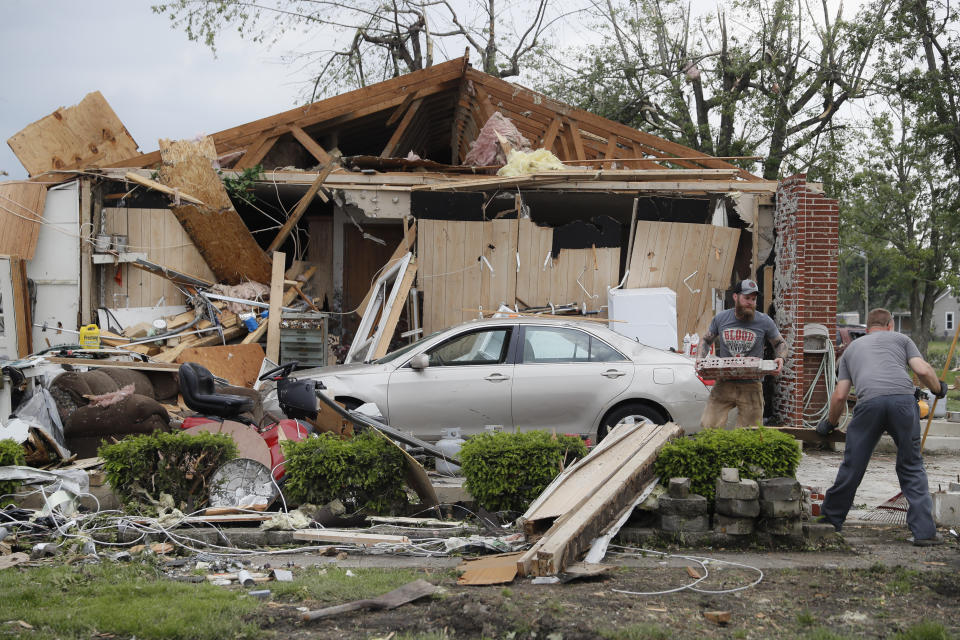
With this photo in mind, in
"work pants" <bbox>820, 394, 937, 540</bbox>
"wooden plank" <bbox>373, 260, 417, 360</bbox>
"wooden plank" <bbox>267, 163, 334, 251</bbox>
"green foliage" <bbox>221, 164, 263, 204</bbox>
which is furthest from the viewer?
"green foliage" <bbox>221, 164, 263, 204</bbox>

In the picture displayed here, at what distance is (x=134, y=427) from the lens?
7727 millimetres

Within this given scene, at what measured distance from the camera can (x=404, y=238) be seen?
11.7m

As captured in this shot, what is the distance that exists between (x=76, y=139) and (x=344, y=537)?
9.15 m

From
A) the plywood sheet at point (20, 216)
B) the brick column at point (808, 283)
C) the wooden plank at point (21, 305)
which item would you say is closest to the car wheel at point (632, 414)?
the brick column at point (808, 283)

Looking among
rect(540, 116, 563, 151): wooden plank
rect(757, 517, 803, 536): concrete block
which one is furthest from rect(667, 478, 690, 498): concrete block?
rect(540, 116, 563, 151): wooden plank

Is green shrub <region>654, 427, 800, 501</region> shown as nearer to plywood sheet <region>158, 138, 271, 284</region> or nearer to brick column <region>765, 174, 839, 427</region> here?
brick column <region>765, 174, 839, 427</region>

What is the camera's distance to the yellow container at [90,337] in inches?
412

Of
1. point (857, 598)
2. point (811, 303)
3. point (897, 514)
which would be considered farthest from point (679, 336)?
point (857, 598)

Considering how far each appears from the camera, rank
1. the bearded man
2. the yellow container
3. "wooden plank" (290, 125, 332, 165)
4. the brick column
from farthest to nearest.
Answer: "wooden plank" (290, 125, 332, 165) < the yellow container < the brick column < the bearded man

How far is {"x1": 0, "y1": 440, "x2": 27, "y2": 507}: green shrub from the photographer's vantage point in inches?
246

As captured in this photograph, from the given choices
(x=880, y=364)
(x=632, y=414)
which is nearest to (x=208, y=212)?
(x=632, y=414)

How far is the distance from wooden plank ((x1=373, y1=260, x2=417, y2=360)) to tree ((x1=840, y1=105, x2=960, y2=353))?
17.6 meters

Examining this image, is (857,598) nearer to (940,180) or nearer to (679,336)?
(679,336)

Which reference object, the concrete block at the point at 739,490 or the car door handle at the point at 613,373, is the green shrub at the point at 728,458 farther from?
the car door handle at the point at 613,373
